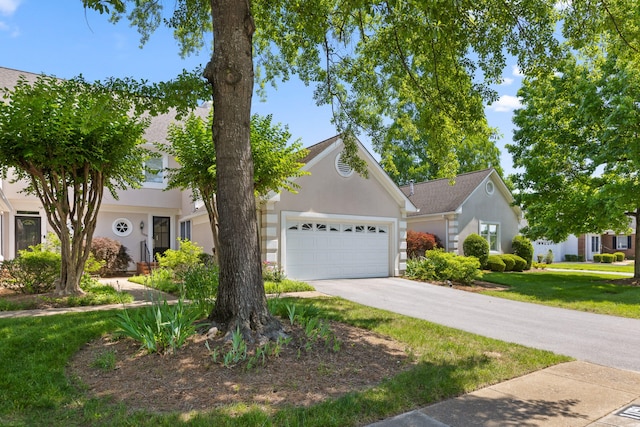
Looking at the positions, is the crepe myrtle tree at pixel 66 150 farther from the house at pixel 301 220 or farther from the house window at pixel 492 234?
the house window at pixel 492 234

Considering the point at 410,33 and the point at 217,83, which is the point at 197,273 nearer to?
the point at 217,83

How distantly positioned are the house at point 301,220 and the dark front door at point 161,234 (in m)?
0.04

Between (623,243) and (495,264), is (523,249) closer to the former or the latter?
(495,264)

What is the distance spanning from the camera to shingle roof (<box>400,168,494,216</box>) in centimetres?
2239

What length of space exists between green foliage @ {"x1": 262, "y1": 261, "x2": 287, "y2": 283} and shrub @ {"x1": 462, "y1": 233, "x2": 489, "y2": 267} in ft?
36.0

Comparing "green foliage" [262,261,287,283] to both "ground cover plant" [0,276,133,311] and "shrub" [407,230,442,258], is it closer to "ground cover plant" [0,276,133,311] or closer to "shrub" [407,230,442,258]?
"ground cover plant" [0,276,133,311]

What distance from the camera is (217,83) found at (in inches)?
235

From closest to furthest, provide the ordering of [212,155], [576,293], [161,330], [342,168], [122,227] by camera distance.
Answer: [161,330]
[212,155]
[576,293]
[342,168]
[122,227]

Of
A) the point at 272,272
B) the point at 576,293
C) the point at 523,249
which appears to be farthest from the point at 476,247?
the point at 272,272

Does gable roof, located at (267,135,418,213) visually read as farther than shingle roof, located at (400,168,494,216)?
No

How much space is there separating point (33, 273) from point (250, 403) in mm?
9395

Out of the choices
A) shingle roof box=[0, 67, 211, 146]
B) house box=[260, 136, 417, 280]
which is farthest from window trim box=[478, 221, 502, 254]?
shingle roof box=[0, 67, 211, 146]

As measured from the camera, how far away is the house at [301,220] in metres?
14.7

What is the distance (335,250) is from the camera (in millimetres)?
15773
